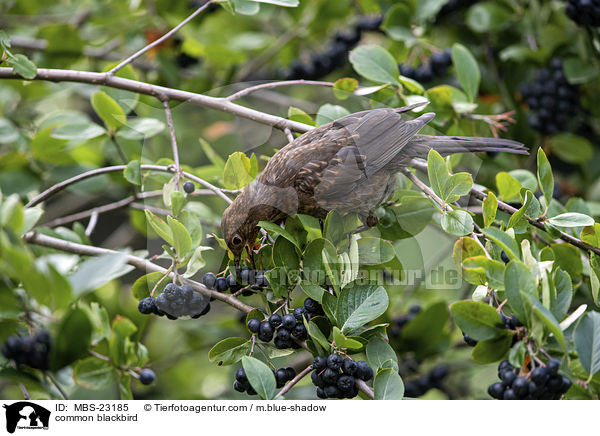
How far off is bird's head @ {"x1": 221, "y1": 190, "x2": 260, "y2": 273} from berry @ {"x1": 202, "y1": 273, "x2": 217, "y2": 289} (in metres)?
0.08

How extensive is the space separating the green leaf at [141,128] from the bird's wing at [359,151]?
30.7 inches

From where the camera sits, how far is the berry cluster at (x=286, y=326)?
5.10 ft

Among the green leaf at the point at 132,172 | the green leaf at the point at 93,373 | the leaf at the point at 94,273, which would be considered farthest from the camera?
the green leaf at the point at 132,172

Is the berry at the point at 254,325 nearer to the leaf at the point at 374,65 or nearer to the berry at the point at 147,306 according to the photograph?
the berry at the point at 147,306

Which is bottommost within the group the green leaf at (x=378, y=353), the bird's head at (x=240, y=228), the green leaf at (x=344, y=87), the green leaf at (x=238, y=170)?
the green leaf at (x=378, y=353)

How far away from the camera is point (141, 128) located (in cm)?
222

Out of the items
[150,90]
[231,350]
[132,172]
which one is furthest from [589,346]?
[150,90]

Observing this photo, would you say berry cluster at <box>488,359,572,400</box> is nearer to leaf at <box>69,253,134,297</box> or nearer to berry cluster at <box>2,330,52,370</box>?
leaf at <box>69,253,134,297</box>

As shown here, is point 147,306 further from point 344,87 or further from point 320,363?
point 344,87

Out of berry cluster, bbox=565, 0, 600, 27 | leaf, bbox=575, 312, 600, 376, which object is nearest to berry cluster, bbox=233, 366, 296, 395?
leaf, bbox=575, 312, 600, 376

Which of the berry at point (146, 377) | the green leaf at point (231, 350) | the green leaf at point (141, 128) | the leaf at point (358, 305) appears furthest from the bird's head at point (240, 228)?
the green leaf at point (141, 128)

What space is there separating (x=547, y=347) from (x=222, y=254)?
0.96 m

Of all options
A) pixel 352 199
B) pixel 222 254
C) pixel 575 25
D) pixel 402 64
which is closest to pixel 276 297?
pixel 222 254

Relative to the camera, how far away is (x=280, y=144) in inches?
77.0
